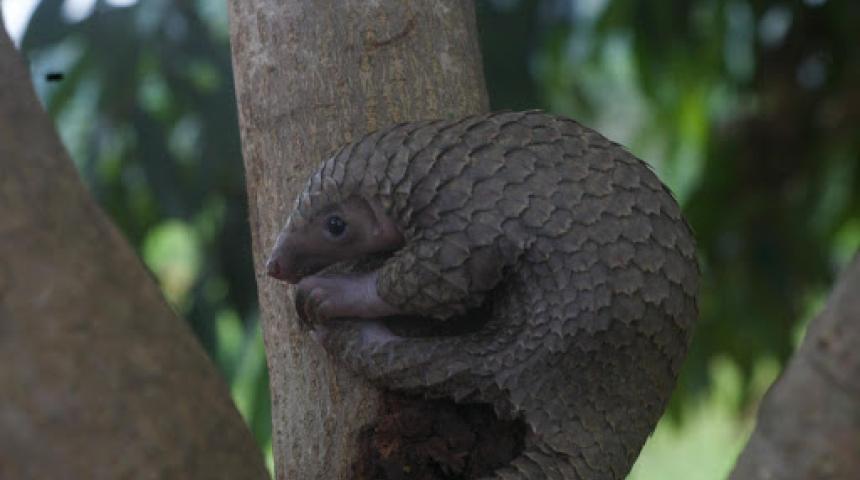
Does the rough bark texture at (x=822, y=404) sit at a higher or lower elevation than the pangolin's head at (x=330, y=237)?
higher

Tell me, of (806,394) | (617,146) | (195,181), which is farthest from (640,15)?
(806,394)

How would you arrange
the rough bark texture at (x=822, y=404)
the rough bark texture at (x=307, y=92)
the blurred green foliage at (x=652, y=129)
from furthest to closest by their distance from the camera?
the blurred green foliage at (x=652, y=129)
the rough bark texture at (x=307, y=92)
the rough bark texture at (x=822, y=404)

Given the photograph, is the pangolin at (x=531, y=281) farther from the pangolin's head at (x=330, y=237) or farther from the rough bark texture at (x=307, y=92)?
the rough bark texture at (x=307, y=92)

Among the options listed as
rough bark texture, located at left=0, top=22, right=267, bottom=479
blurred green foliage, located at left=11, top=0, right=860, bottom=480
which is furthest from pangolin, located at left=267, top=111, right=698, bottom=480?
blurred green foliage, located at left=11, top=0, right=860, bottom=480

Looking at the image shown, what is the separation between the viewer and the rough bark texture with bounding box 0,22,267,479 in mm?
627

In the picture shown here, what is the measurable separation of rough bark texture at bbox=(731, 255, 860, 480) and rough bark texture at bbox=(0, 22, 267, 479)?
0.32m

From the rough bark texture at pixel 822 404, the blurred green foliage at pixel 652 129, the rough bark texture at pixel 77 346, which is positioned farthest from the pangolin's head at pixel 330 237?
the blurred green foliage at pixel 652 129

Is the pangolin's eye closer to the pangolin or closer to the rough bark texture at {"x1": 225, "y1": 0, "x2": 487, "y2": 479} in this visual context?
the pangolin

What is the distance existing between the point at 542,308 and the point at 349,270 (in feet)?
0.64

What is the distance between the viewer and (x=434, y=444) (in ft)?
3.14

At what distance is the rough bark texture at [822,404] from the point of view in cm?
56

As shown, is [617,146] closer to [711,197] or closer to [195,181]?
[195,181]

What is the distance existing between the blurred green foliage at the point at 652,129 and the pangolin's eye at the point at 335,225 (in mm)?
1712

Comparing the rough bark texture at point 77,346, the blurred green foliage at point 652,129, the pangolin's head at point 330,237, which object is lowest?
the blurred green foliage at point 652,129
